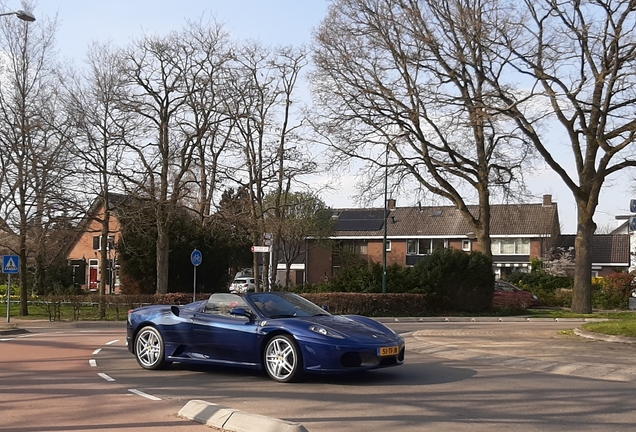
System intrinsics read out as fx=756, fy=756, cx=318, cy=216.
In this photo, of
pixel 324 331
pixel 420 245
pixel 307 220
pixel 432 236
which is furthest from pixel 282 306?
pixel 420 245

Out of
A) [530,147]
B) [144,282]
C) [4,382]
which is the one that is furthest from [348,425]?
[144,282]

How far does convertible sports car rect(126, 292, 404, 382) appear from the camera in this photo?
33.6 feet

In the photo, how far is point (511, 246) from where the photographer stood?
220 feet

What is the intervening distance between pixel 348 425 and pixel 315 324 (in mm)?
2991

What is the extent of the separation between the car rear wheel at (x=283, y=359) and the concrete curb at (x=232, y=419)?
239 centimetres

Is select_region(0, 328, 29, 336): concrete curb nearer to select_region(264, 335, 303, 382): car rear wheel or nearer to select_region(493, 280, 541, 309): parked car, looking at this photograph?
select_region(264, 335, 303, 382): car rear wheel

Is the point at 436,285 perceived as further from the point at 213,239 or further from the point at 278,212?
the point at 213,239

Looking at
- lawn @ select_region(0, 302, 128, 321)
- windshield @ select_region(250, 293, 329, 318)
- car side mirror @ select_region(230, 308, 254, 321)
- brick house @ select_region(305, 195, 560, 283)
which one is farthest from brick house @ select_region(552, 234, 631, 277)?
car side mirror @ select_region(230, 308, 254, 321)

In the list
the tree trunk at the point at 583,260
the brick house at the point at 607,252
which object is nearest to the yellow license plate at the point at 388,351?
the tree trunk at the point at 583,260

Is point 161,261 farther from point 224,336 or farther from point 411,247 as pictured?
point 411,247

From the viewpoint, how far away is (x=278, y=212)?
37.3 m

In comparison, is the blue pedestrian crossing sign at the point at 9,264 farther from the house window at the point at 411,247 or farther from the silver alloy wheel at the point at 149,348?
the house window at the point at 411,247

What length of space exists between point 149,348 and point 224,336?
161 cm

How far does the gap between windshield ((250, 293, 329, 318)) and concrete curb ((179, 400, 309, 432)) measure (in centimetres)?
318
